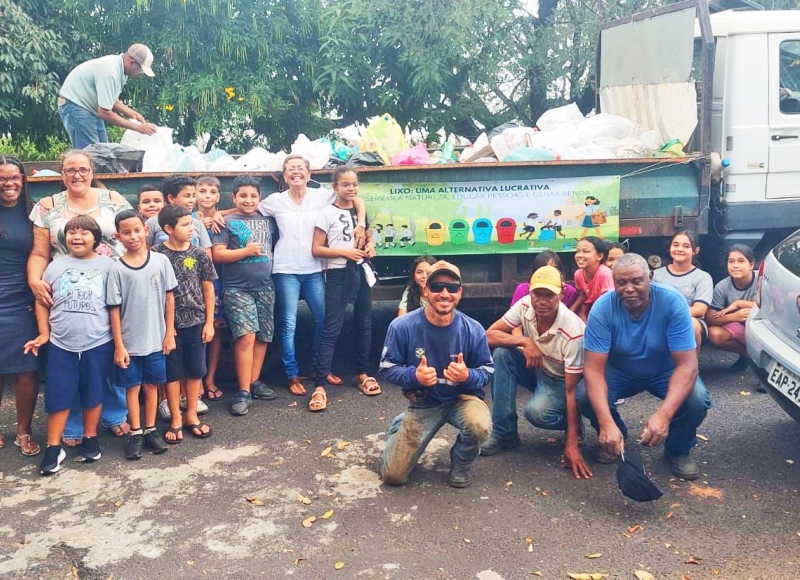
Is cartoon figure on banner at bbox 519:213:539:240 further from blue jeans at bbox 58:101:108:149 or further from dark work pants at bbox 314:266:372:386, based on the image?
blue jeans at bbox 58:101:108:149

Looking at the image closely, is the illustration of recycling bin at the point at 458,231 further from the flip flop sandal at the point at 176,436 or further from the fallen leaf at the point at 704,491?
the fallen leaf at the point at 704,491

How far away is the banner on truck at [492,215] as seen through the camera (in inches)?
222

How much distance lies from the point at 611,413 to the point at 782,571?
1106 millimetres

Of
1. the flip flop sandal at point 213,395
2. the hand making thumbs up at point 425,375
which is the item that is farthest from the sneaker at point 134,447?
the hand making thumbs up at point 425,375

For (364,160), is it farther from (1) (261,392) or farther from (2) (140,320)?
(2) (140,320)

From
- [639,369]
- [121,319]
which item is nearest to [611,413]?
[639,369]

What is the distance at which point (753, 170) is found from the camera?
582cm

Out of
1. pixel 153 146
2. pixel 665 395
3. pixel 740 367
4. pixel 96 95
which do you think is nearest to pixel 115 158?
pixel 153 146

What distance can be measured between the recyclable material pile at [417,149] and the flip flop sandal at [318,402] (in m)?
1.70

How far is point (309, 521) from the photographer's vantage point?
3609 millimetres

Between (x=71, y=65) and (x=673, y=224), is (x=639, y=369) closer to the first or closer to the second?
(x=673, y=224)

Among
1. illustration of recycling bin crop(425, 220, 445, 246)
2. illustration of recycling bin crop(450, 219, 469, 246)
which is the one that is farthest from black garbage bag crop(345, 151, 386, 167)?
illustration of recycling bin crop(450, 219, 469, 246)

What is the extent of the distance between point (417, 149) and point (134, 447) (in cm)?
304

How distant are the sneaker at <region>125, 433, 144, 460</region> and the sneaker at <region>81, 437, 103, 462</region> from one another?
0.16m
